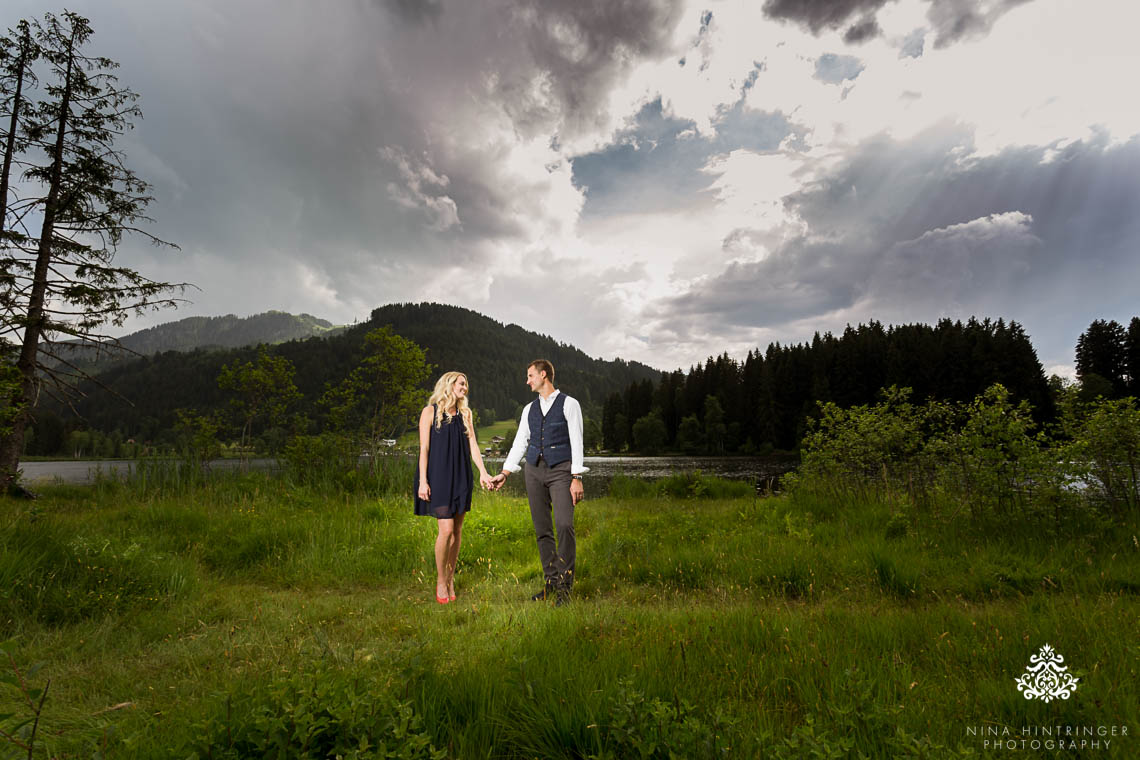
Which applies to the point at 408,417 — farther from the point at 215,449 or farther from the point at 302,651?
the point at 302,651

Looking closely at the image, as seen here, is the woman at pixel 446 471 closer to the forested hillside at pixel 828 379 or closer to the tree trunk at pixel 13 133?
the tree trunk at pixel 13 133

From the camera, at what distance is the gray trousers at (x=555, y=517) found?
5176 mm

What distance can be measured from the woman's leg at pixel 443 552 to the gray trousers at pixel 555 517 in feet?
3.32

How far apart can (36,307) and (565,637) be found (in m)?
18.3

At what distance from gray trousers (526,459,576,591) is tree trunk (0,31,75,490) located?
15.5 meters

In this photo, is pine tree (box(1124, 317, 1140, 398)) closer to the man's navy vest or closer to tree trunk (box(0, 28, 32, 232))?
the man's navy vest

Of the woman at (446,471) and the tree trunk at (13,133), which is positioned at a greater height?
the tree trunk at (13,133)

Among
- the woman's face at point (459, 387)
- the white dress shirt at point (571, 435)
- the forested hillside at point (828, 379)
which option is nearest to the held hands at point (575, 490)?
the white dress shirt at point (571, 435)

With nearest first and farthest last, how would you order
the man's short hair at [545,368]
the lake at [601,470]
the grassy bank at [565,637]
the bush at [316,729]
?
the bush at [316,729] < the grassy bank at [565,637] < the man's short hair at [545,368] < the lake at [601,470]

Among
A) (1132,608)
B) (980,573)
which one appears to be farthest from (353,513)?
(1132,608)

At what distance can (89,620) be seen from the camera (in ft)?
14.2

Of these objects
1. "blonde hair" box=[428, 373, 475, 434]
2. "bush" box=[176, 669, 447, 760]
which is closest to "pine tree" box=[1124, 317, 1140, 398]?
"blonde hair" box=[428, 373, 475, 434]

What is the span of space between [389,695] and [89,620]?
4.55m

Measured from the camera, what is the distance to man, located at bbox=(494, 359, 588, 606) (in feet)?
17.1
